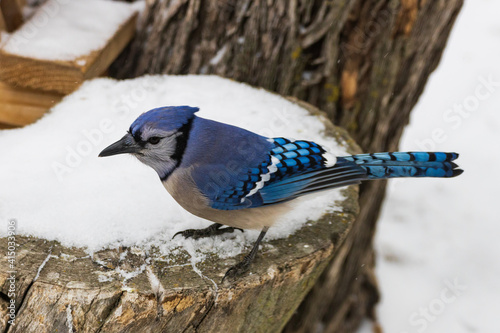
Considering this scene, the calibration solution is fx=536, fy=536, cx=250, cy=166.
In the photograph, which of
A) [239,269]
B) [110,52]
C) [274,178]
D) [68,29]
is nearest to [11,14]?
[68,29]

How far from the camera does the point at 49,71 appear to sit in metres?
2.80

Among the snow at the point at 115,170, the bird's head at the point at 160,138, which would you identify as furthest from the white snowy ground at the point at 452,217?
the bird's head at the point at 160,138

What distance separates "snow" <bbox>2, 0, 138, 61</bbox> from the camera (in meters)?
2.81

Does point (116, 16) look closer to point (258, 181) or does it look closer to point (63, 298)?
point (258, 181)

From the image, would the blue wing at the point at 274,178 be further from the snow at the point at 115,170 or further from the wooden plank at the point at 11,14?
the wooden plank at the point at 11,14

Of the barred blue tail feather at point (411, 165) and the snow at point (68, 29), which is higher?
the barred blue tail feather at point (411, 165)

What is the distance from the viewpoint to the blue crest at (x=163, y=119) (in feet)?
6.17

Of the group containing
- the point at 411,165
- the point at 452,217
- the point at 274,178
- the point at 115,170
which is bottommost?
the point at 452,217

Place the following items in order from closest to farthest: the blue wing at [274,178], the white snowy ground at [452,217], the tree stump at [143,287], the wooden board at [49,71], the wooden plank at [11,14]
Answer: the tree stump at [143,287]
the blue wing at [274,178]
the wooden board at [49,71]
the wooden plank at [11,14]
the white snowy ground at [452,217]

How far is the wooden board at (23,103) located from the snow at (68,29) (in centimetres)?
24

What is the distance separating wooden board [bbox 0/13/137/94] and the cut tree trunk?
446mm

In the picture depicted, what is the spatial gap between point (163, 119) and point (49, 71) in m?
1.23

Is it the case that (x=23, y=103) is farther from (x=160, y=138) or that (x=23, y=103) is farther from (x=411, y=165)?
(x=411, y=165)

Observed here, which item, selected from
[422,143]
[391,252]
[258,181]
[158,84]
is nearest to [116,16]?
[158,84]
